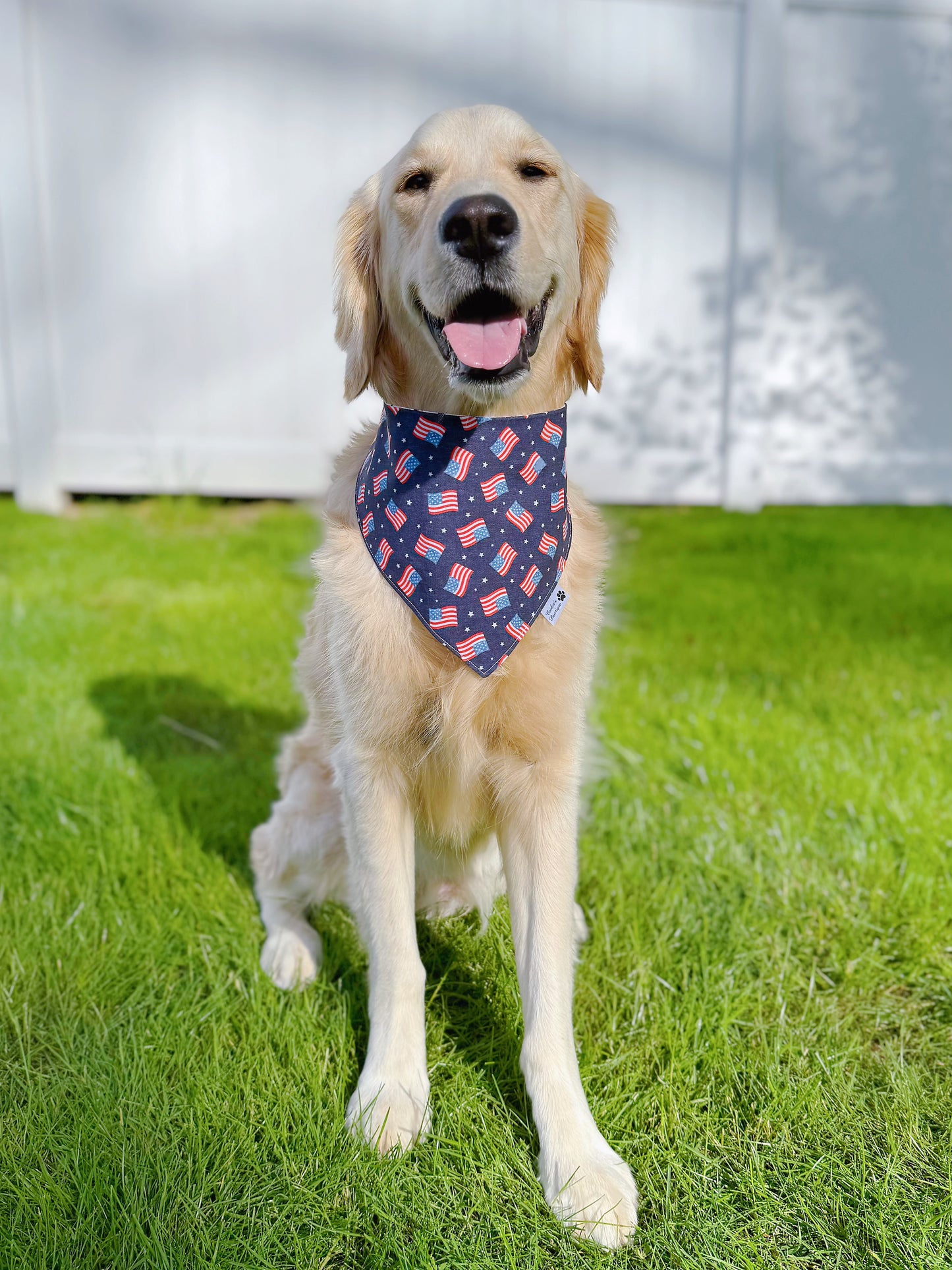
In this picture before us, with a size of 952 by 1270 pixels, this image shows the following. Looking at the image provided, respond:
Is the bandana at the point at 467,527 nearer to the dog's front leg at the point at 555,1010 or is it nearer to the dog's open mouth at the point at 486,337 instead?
the dog's open mouth at the point at 486,337

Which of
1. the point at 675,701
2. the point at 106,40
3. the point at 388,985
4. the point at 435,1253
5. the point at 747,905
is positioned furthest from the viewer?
the point at 106,40

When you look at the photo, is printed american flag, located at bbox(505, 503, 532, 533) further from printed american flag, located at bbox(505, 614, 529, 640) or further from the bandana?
printed american flag, located at bbox(505, 614, 529, 640)

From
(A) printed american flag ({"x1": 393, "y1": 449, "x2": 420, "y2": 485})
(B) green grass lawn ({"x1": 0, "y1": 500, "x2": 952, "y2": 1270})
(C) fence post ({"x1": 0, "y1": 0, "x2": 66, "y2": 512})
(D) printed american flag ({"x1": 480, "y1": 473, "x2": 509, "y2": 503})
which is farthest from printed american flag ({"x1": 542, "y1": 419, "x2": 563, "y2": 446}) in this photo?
(C) fence post ({"x1": 0, "y1": 0, "x2": 66, "y2": 512})

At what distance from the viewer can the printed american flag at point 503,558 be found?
173 cm

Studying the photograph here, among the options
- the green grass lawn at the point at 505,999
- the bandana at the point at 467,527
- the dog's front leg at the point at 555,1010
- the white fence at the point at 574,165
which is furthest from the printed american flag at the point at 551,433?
the white fence at the point at 574,165

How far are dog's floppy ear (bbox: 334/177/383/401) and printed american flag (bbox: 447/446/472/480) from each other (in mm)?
252

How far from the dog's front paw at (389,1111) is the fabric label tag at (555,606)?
0.84 m

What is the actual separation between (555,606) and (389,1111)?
2.98ft

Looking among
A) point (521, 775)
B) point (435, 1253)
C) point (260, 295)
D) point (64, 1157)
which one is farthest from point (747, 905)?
point (260, 295)

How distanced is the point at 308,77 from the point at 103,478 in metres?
2.79

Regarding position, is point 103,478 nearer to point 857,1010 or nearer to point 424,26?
point 424,26

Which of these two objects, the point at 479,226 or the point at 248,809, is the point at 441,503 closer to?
the point at 479,226

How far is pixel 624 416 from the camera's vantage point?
6578 millimetres

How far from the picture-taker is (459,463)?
1751mm
